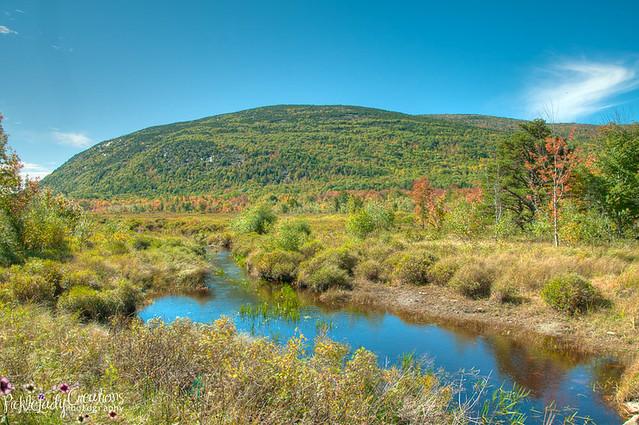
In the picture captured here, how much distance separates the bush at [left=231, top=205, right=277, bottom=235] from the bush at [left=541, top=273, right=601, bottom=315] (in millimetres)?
30626

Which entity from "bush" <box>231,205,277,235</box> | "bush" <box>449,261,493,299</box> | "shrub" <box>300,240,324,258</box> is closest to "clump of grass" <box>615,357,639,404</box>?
"bush" <box>449,261,493,299</box>

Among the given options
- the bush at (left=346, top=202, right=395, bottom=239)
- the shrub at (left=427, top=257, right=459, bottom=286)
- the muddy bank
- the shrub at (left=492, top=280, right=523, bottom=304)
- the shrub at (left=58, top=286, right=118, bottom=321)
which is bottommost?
the muddy bank

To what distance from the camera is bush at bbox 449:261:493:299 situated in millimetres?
17125

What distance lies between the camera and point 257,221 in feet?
140

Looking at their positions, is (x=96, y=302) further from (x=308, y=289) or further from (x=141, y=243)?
(x=141, y=243)

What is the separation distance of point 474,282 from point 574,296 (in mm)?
3994

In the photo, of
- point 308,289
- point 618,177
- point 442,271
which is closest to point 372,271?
point 308,289

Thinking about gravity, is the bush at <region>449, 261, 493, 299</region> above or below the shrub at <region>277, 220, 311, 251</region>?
below

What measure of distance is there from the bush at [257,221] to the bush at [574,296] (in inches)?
1206

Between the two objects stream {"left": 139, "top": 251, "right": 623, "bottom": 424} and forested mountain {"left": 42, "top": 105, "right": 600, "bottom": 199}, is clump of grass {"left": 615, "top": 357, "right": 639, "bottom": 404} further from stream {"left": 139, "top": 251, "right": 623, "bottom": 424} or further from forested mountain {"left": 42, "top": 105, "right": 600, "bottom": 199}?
forested mountain {"left": 42, "top": 105, "right": 600, "bottom": 199}

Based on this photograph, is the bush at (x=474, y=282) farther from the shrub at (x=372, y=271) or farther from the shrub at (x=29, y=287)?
the shrub at (x=29, y=287)

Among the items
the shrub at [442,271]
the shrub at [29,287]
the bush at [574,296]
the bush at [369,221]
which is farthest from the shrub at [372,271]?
the shrub at [29,287]

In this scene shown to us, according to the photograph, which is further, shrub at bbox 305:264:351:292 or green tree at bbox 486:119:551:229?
green tree at bbox 486:119:551:229

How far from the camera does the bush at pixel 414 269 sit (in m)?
19.9
